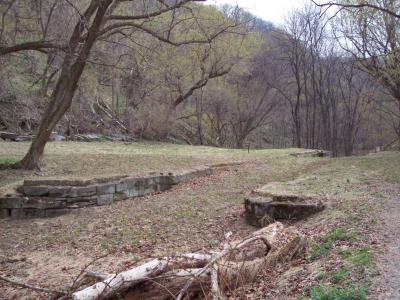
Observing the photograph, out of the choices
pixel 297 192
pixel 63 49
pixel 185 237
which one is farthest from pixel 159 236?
pixel 63 49

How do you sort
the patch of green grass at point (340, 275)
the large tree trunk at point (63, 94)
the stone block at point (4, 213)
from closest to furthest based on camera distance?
the patch of green grass at point (340, 275) → the stone block at point (4, 213) → the large tree trunk at point (63, 94)

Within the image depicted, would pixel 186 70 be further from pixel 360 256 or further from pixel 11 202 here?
pixel 360 256

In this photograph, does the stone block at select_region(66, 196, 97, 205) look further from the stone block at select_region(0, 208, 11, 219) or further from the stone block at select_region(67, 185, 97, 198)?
the stone block at select_region(0, 208, 11, 219)

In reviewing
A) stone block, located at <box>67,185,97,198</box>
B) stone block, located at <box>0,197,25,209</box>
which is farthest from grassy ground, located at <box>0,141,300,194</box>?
stone block, located at <box>67,185,97,198</box>

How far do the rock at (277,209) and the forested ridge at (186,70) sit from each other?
5.26 meters

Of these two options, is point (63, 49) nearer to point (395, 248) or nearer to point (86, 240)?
point (86, 240)

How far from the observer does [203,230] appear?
317 inches

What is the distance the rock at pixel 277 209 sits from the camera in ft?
25.1

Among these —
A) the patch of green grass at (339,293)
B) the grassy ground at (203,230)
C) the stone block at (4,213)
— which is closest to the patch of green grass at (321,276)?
the grassy ground at (203,230)

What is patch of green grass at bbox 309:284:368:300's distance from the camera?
12.8ft

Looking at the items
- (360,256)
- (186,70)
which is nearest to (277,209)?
(360,256)

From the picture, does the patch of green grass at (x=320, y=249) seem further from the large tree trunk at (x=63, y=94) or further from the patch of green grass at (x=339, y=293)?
the large tree trunk at (x=63, y=94)

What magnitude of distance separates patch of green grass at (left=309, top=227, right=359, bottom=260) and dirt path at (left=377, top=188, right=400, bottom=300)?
0.41 m

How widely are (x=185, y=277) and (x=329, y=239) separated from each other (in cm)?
206
